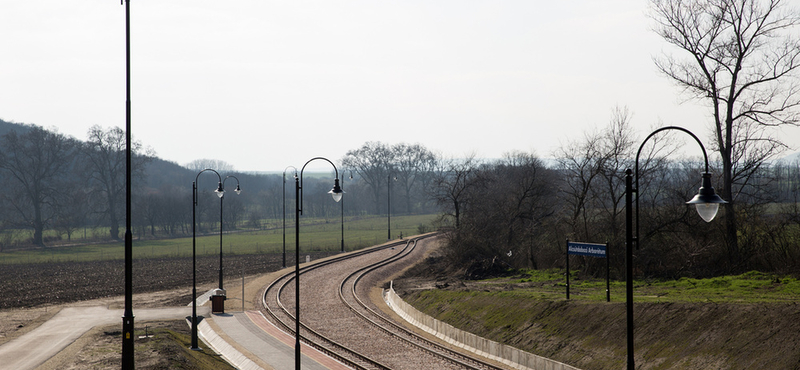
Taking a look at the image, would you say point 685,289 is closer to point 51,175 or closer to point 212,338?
point 212,338

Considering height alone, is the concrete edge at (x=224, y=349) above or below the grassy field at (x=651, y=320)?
below

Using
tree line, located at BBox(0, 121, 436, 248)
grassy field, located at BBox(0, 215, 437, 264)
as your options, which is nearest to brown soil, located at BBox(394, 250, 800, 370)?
tree line, located at BBox(0, 121, 436, 248)

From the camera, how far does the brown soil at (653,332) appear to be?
53.8 feet

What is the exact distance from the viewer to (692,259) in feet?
102

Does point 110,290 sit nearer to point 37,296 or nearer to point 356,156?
point 37,296

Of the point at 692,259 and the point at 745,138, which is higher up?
the point at 745,138

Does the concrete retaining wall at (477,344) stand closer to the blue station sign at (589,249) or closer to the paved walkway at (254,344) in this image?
the blue station sign at (589,249)

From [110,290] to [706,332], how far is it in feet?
133

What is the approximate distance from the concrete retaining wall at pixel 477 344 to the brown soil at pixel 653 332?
61 cm

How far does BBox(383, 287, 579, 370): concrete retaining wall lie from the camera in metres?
21.7

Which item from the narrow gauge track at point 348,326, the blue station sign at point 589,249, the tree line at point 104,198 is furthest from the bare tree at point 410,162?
the blue station sign at point 589,249

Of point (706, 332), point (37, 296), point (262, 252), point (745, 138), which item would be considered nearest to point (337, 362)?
point (706, 332)

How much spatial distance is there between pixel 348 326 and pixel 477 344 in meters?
8.12

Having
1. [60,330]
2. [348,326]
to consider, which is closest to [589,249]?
[348,326]
